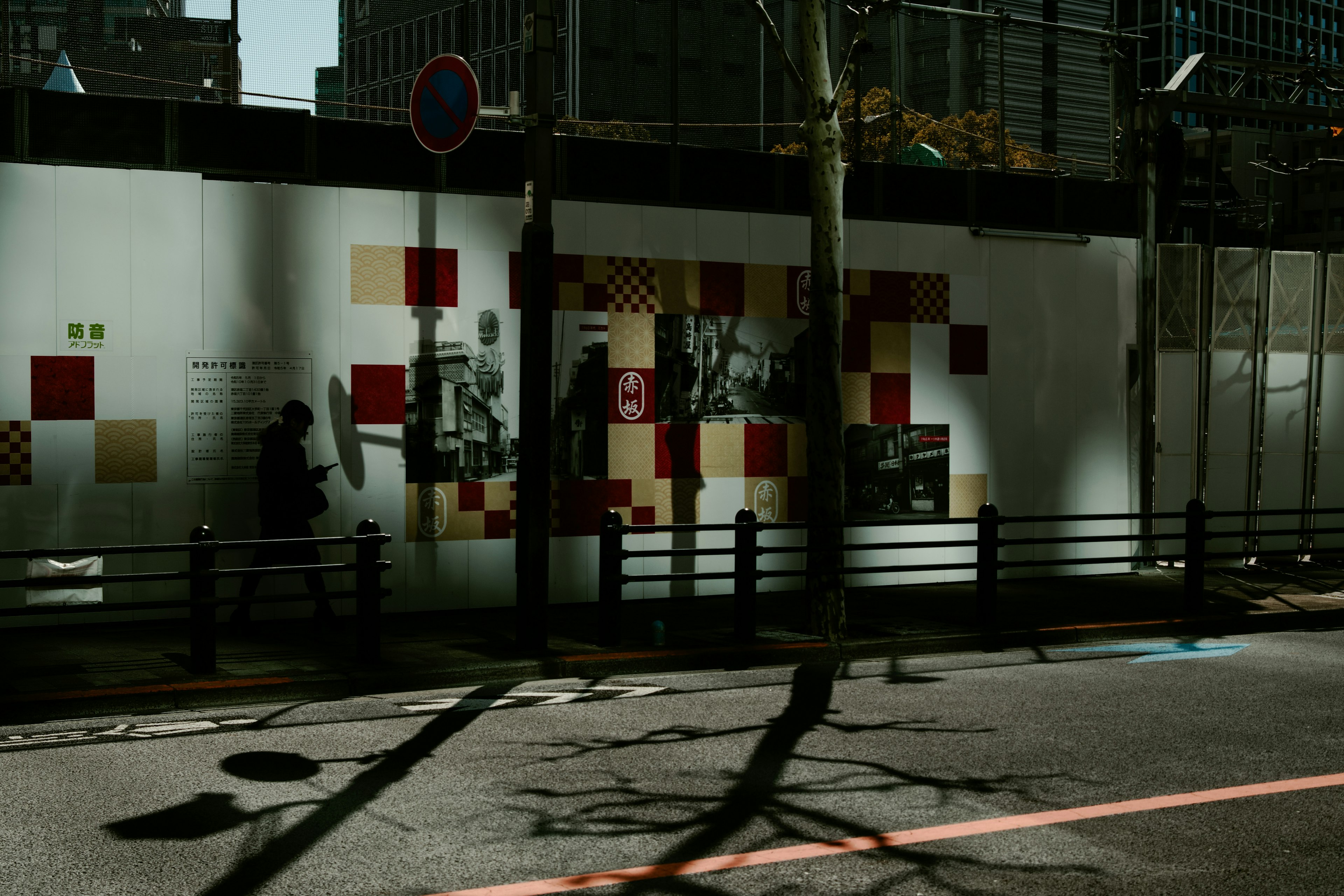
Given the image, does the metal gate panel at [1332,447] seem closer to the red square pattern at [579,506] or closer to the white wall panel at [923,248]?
the white wall panel at [923,248]

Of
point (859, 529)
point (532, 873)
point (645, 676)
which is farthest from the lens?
point (859, 529)

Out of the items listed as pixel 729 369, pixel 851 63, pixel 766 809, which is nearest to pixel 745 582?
pixel 729 369

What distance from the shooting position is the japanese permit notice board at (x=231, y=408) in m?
12.1

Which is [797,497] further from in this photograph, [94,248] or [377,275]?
[94,248]

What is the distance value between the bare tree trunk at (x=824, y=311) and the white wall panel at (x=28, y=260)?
6.35 metres

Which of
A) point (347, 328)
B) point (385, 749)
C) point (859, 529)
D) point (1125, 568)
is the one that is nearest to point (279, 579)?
point (347, 328)

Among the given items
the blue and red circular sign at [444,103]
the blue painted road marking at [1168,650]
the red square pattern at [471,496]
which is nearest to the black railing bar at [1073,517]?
the blue painted road marking at [1168,650]

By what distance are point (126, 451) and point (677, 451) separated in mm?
5416

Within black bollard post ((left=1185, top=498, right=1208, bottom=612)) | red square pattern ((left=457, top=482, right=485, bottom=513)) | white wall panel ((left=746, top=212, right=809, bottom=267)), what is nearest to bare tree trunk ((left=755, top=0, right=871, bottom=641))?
white wall panel ((left=746, top=212, right=809, bottom=267))

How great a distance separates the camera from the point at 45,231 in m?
11.5

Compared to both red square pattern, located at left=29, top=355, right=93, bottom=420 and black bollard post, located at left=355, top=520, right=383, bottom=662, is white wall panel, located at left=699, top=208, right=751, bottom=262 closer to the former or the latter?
black bollard post, located at left=355, top=520, right=383, bottom=662

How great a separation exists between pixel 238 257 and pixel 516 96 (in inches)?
135

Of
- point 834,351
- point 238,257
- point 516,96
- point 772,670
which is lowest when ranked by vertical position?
point 772,670

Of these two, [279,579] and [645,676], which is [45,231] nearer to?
→ [279,579]
